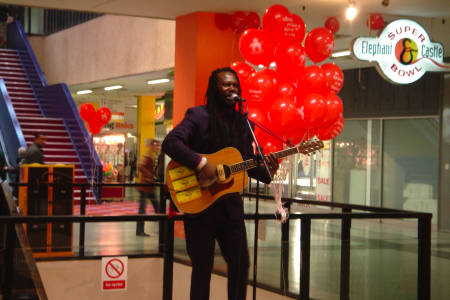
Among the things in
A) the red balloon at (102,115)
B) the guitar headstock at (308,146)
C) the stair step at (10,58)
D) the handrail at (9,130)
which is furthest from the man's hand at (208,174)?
the stair step at (10,58)

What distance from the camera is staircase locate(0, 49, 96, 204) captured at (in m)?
15.3

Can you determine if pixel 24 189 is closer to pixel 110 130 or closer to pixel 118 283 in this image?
pixel 118 283

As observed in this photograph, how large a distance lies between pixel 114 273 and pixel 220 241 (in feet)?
3.35

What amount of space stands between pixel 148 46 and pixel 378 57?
7360mm

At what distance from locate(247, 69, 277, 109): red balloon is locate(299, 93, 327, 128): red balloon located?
1.34 feet

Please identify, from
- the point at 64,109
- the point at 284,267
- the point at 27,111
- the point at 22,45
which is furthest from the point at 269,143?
the point at 22,45

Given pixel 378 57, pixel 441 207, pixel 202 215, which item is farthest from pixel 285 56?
pixel 441 207

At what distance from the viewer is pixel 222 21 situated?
345 inches

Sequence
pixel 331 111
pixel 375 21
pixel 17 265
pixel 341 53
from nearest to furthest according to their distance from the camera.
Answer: pixel 17 265, pixel 331 111, pixel 375 21, pixel 341 53

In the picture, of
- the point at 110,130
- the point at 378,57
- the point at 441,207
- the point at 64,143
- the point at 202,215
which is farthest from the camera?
the point at 110,130

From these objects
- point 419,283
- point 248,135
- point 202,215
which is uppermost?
point 248,135

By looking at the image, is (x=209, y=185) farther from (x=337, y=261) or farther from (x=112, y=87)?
(x=112, y=87)

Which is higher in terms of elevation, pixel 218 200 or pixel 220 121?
pixel 220 121

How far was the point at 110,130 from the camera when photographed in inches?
910
